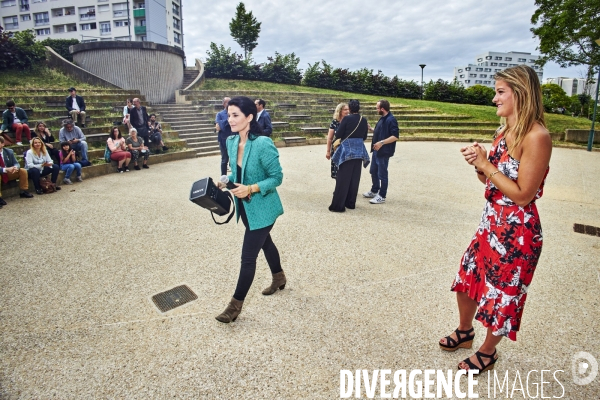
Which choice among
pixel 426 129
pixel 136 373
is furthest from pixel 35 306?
pixel 426 129

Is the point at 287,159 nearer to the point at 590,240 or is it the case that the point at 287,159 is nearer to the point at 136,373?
the point at 590,240

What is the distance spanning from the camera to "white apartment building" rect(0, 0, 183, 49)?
175 feet

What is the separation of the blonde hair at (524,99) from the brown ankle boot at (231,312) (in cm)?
232

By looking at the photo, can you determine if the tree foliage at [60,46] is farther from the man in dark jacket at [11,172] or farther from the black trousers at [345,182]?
the black trousers at [345,182]

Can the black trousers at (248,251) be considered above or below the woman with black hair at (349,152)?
below

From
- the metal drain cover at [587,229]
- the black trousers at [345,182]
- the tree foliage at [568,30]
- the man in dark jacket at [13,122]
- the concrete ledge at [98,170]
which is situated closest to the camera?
the metal drain cover at [587,229]

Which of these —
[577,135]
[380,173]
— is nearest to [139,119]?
[380,173]

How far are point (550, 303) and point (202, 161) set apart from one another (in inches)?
386

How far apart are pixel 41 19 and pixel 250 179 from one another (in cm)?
7445

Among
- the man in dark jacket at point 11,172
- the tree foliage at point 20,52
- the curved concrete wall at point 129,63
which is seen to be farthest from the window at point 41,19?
the man in dark jacket at point 11,172

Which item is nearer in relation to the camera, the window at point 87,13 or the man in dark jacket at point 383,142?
the man in dark jacket at point 383,142

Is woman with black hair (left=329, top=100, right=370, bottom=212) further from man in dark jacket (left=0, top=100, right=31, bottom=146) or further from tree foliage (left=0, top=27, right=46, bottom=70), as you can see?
tree foliage (left=0, top=27, right=46, bottom=70)

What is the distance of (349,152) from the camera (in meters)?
5.74

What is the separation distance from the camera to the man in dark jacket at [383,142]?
20.1 ft
